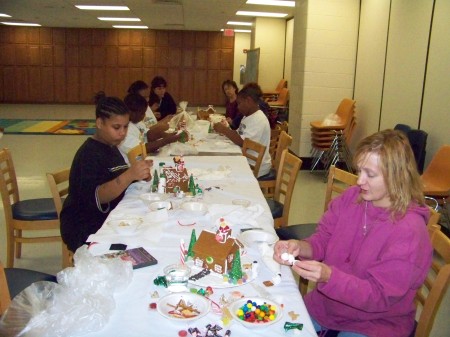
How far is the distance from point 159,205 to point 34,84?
14.6 metres

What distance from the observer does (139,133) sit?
12.9 ft

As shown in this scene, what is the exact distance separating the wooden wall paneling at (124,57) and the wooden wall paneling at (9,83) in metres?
3.67

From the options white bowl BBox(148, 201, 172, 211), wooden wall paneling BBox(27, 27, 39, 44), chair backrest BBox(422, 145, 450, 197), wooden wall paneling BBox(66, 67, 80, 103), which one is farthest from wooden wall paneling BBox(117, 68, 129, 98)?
white bowl BBox(148, 201, 172, 211)

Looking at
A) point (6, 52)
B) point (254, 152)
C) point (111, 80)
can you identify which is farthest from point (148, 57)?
point (254, 152)

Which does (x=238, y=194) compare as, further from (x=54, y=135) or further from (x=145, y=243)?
(x=54, y=135)

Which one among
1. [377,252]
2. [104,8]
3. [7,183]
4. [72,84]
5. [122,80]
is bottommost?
[7,183]

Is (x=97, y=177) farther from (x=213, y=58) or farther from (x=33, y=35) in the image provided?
(x=33, y=35)

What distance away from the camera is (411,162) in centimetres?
154

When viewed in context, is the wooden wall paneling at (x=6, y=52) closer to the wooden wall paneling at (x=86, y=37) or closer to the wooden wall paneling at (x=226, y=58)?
the wooden wall paneling at (x=86, y=37)

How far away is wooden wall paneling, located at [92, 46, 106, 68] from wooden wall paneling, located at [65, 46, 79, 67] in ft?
1.90

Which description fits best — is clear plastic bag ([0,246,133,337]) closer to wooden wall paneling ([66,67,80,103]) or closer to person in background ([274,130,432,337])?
person in background ([274,130,432,337])

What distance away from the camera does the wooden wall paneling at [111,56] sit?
15.0 m

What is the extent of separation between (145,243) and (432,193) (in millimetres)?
2930

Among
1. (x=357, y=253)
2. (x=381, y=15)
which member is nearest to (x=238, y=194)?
(x=357, y=253)
